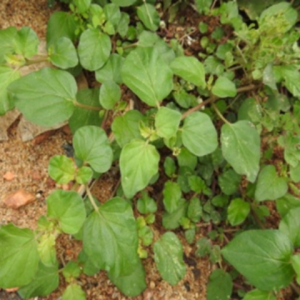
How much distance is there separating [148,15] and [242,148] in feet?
1.79

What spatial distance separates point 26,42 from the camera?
4.11 ft

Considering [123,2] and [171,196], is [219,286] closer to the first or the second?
[171,196]

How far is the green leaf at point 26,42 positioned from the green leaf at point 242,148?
0.59 meters

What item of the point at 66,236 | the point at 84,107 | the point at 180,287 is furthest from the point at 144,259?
the point at 84,107

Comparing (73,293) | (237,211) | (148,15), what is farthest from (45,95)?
(237,211)

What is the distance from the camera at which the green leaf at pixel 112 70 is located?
1354mm

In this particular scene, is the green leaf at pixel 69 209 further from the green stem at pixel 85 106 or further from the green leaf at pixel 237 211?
the green leaf at pixel 237 211

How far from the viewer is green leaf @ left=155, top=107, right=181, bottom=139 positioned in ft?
3.75

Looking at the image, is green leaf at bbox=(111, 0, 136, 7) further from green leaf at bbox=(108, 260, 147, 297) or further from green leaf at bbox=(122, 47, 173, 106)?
green leaf at bbox=(108, 260, 147, 297)

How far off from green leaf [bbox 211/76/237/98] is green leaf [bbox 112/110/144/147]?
0.24 metres

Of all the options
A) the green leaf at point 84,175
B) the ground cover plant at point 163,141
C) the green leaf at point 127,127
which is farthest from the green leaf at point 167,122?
the green leaf at point 84,175

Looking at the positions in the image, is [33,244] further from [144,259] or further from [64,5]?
[64,5]

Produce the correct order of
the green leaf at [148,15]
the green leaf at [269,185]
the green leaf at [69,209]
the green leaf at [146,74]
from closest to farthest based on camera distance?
the green leaf at [69,209]
the green leaf at [146,74]
the green leaf at [269,185]
the green leaf at [148,15]

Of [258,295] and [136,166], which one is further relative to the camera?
[258,295]
